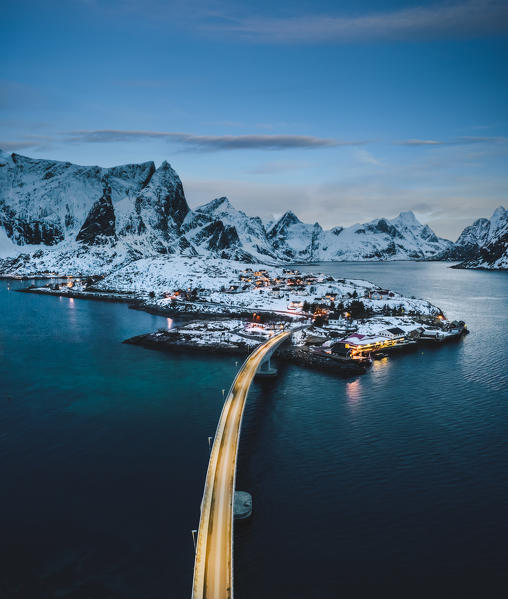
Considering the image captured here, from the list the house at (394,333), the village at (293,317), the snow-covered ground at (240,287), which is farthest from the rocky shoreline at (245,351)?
the snow-covered ground at (240,287)

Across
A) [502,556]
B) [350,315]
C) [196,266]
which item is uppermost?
[196,266]

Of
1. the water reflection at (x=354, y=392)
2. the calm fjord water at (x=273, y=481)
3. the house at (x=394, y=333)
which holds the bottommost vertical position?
the calm fjord water at (x=273, y=481)

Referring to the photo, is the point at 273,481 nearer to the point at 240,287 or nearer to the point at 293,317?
the point at 293,317

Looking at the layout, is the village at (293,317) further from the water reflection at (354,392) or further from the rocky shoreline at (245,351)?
the water reflection at (354,392)

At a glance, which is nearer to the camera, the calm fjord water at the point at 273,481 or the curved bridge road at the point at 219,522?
the curved bridge road at the point at 219,522

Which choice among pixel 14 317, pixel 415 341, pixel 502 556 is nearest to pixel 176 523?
pixel 502 556

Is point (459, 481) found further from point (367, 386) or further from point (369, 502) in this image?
point (367, 386)

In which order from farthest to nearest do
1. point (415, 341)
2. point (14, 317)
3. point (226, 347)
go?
1. point (14, 317)
2. point (415, 341)
3. point (226, 347)
